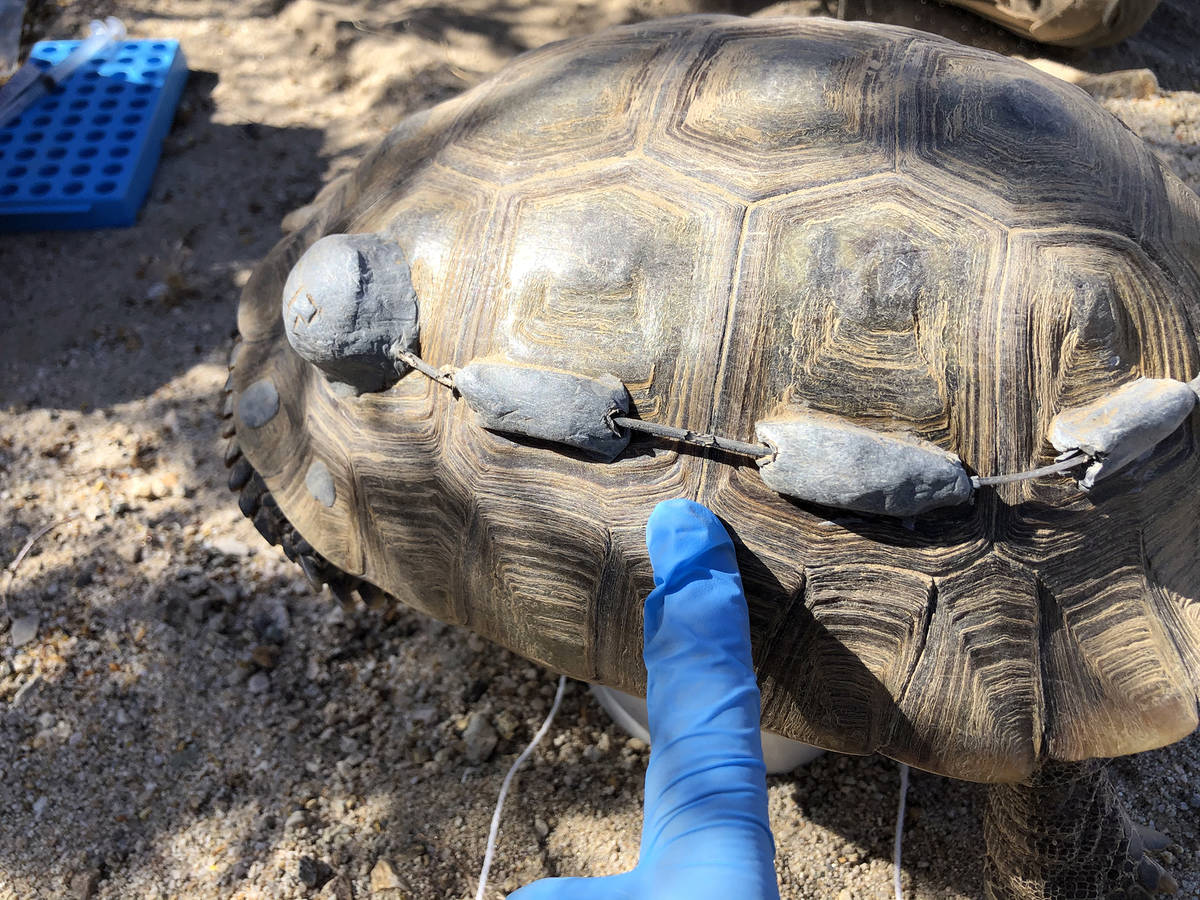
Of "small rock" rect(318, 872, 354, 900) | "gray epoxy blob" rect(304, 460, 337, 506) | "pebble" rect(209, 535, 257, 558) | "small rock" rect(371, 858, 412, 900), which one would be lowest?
"small rock" rect(318, 872, 354, 900)

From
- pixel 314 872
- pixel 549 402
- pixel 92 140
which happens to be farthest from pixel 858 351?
pixel 92 140

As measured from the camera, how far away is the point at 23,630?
2791mm

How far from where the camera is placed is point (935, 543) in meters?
1.75

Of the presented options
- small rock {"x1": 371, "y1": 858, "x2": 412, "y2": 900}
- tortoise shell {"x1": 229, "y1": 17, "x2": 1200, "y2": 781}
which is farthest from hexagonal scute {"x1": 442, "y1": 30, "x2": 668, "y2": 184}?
small rock {"x1": 371, "y1": 858, "x2": 412, "y2": 900}

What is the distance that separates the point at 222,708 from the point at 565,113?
1.90 metres

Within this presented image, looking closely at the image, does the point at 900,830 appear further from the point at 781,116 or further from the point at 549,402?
the point at 781,116

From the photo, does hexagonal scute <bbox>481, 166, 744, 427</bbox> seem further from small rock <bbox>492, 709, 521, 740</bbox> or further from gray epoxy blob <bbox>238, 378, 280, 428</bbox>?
small rock <bbox>492, 709, 521, 740</bbox>

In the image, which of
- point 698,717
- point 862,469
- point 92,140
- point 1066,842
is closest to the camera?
point 862,469

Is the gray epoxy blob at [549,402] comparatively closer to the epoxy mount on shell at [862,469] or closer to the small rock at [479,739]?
the epoxy mount on shell at [862,469]

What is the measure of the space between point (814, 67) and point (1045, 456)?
915mm

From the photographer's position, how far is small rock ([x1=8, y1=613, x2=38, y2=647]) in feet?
9.09

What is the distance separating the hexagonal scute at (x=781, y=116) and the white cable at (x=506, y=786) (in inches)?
60.5

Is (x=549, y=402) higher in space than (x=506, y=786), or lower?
higher

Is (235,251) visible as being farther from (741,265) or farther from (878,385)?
(878,385)
